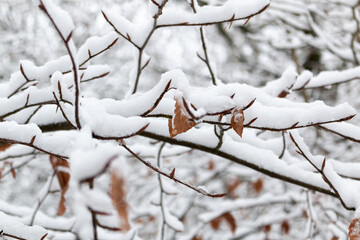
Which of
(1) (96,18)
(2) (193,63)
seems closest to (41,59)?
(1) (96,18)

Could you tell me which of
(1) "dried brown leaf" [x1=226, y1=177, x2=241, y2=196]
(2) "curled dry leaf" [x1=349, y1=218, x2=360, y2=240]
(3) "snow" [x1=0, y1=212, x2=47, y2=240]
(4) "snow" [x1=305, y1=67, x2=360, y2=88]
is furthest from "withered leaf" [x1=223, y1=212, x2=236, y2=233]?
(3) "snow" [x1=0, y1=212, x2=47, y2=240]

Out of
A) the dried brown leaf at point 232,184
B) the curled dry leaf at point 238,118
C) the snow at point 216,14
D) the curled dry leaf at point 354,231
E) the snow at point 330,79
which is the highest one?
the snow at point 216,14

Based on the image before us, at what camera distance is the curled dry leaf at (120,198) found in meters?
0.39

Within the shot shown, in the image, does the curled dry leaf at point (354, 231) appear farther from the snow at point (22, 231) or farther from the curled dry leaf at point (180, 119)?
the snow at point (22, 231)

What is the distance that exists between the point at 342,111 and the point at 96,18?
4.50 metres

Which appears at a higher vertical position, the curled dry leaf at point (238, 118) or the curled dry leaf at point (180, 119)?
the curled dry leaf at point (180, 119)

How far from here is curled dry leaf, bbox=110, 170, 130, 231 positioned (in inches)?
15.4

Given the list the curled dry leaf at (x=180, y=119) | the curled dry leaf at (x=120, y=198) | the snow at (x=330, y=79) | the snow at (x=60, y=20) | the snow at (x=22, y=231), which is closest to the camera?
the curled dry leaf at (x=120, y=198)

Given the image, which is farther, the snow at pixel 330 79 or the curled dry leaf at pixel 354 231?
the snow at pixel 330 79

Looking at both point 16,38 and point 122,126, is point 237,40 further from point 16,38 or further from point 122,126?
point 122,126

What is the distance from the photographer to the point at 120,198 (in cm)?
40

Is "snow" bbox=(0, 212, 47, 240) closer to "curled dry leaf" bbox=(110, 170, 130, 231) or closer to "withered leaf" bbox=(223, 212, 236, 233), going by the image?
"curled dry leaf" bbox=(110, 170, 130, 231)

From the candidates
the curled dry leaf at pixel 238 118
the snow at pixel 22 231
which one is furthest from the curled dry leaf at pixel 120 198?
the snow at pixel 22 231

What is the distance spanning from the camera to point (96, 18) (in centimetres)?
483
